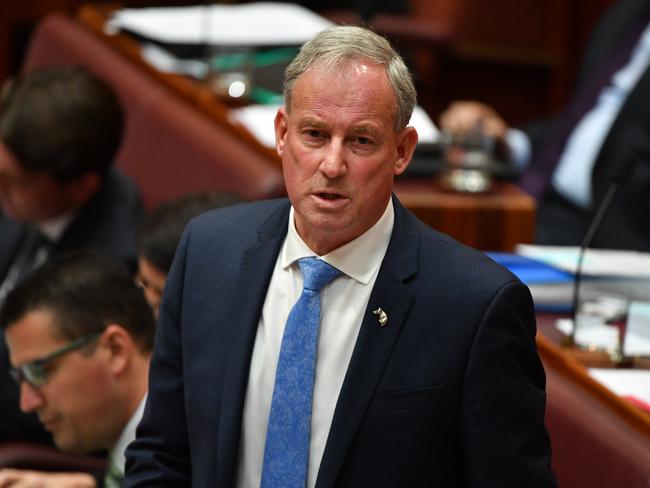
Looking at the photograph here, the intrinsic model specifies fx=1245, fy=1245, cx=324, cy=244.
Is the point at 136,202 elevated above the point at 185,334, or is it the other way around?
the point at 185,334

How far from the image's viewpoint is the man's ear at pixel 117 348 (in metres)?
1.77

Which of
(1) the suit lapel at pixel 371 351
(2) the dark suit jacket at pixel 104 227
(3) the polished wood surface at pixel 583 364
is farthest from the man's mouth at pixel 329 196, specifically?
(2) the dark suit jacket at pixel 104 227

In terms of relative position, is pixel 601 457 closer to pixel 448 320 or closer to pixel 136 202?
pixel 448 320

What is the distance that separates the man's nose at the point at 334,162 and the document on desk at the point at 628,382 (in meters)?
0.57

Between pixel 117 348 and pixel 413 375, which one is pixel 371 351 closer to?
pixel 413 375

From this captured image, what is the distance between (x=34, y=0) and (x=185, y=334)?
3.40 m

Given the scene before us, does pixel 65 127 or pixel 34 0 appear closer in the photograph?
pixel 65 127

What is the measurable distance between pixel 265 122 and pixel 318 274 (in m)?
1.45

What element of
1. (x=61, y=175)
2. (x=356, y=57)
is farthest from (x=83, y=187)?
(x=356, y=57)

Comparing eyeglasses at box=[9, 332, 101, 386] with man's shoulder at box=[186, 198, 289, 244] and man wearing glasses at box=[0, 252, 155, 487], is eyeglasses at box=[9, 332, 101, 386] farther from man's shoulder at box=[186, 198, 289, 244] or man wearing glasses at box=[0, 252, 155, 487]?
man's shoulder at box=[186, 198, 289, 244]

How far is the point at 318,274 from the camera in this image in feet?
4.07

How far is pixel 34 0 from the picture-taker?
4.43 m

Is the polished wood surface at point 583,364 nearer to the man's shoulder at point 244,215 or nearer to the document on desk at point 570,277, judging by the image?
the document on desk at point 570,277

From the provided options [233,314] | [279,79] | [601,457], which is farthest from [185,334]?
[279,79]
